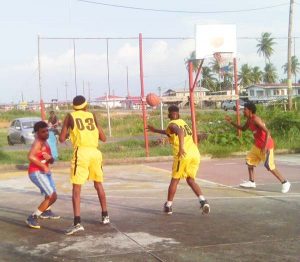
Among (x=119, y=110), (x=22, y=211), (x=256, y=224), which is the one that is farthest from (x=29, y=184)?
(x=119, y=110)

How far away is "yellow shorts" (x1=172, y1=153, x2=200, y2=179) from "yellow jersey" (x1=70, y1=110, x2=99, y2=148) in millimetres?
1481

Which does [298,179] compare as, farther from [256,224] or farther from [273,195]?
[256,224]

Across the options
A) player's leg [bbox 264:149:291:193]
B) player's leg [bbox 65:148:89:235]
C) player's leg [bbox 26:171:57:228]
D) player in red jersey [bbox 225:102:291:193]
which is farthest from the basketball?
player's leg [bbox 65:148:89:235]

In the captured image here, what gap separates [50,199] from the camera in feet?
24.9

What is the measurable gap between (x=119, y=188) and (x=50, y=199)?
3.67 m

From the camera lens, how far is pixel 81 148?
24.1ft

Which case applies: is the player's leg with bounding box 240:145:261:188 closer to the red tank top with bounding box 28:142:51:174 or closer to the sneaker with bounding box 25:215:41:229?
the red tank top with bounding box 28:142:51:174

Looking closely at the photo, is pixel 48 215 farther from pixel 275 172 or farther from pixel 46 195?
pixel 275 172

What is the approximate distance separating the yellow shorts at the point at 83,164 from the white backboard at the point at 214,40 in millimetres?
9927

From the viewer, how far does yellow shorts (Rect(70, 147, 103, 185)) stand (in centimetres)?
729

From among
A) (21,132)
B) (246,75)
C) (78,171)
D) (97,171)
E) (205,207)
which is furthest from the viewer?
(246,75)

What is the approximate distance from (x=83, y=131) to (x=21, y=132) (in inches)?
707

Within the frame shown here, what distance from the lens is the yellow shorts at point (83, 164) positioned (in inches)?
287

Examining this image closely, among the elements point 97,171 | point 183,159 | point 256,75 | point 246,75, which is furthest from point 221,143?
point 256,75
